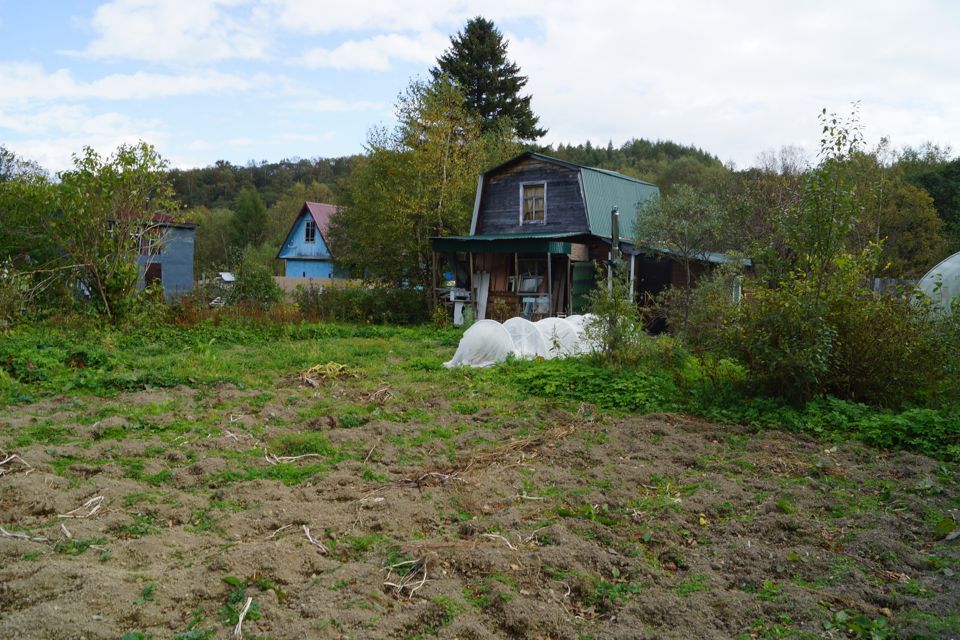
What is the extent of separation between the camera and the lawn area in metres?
3.26

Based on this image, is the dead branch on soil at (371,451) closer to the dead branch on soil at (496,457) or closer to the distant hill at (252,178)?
the dead branch on soil at (496,457)

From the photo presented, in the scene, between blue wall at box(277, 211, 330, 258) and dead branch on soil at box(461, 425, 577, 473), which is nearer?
dead branch on soil at box(461, 425, 577, 473)

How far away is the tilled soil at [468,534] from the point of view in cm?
323

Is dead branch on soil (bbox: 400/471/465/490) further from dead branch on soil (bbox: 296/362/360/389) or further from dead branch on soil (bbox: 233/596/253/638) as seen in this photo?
dead branch on soil (bbox: 296/362/360/389)

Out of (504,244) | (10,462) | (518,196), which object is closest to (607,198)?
(518,196)

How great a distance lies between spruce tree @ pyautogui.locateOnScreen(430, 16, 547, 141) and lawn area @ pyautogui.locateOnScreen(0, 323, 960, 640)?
26186mm

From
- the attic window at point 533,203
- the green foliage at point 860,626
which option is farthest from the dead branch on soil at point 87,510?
the attic window at point 533,203

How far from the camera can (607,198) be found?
19922mm

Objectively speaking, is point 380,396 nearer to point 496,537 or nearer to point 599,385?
point 599,385

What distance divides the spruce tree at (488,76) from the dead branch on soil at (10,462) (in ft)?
94.4

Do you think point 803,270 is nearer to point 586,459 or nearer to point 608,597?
point 586,459

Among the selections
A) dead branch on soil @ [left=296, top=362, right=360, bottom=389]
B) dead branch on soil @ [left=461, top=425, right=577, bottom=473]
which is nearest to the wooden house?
dead branch on soil @ [left=296, top=362, right=360, bottom=389]

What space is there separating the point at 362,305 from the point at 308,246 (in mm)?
19164

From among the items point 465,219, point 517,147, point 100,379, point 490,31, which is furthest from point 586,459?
point 490,31
